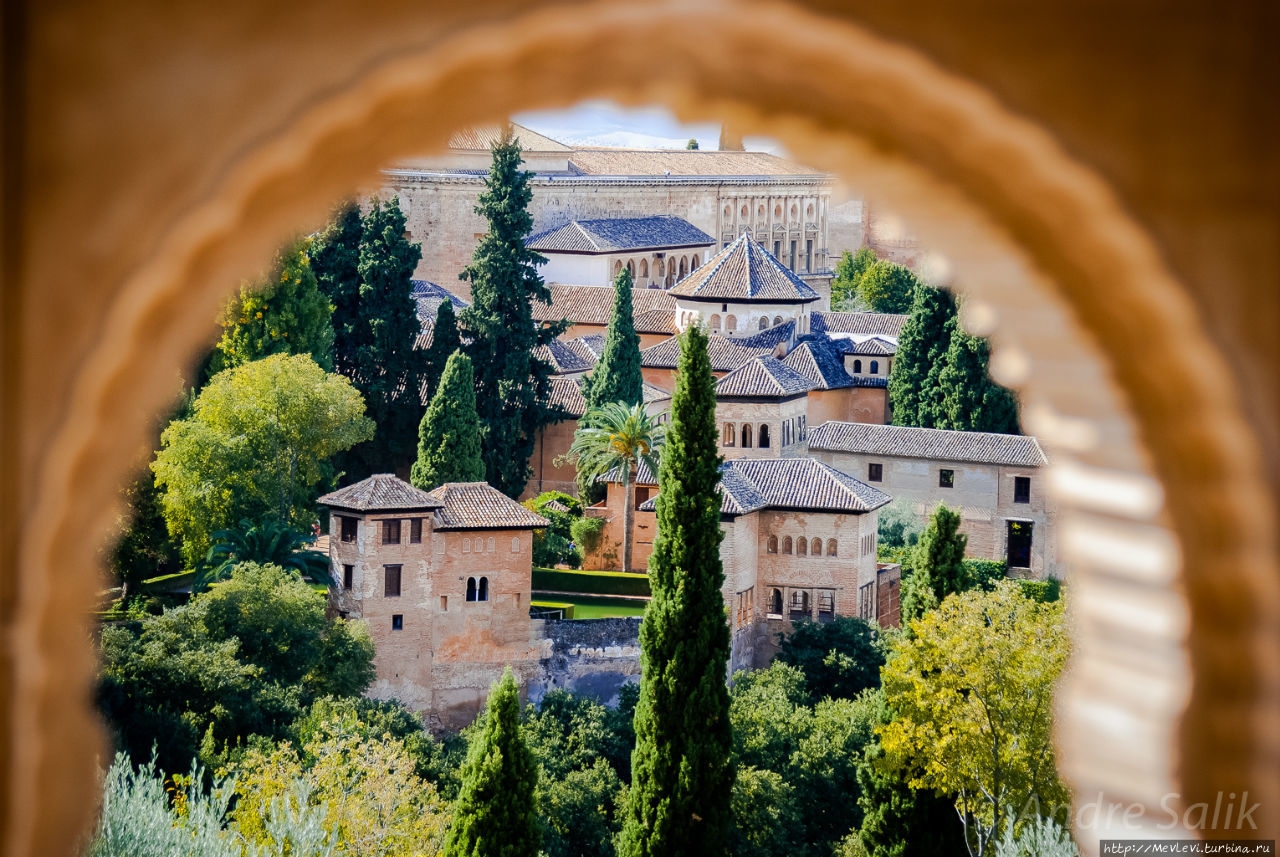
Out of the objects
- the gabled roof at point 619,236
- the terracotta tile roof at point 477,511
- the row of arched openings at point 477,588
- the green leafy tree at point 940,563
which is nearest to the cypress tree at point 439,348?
the terracotta tile roof at point 477,511

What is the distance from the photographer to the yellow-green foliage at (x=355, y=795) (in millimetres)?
12258

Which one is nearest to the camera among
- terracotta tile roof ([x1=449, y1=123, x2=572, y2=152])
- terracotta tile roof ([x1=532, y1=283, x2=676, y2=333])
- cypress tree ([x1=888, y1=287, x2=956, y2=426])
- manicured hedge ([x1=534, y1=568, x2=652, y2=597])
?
manicured hedge ([x1=534, y1=568, x2=652, y2=597])

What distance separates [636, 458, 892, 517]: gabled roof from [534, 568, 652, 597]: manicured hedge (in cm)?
114

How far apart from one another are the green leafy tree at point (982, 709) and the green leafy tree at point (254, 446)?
28.8 ft

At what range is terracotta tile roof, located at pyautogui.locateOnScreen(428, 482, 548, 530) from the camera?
1845cm

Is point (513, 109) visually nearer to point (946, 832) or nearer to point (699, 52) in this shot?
point (699, 52)

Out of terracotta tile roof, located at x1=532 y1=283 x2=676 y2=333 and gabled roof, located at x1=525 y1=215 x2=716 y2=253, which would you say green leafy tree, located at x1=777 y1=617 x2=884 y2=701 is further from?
gabled roof, located at x1=525 y1=215 x2=716 y2=253

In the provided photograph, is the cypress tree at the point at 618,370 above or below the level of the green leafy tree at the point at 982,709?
above

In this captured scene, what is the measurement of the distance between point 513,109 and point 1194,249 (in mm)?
670

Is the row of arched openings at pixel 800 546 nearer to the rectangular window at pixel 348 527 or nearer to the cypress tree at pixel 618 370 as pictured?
the cypress tree at pixel 618 370

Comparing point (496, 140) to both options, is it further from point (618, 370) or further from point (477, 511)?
point (477, 511)

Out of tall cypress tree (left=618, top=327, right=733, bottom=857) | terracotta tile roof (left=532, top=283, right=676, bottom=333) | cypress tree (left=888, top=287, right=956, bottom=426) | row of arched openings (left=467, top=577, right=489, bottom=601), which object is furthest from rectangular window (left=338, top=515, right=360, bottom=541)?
terracotta tile roof (left=532, top=283, right=676, bottom=333)

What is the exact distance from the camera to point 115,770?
9938 millimetres

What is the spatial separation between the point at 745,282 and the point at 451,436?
10118 millimetres
